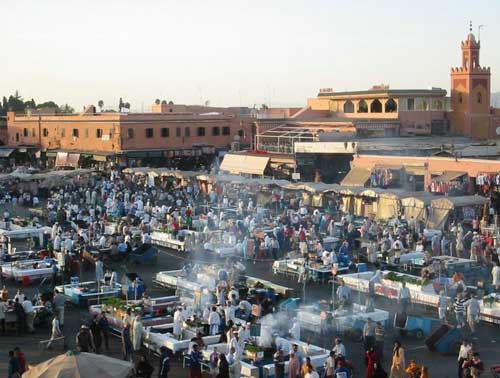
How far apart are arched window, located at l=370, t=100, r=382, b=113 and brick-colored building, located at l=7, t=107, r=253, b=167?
30.5 ft

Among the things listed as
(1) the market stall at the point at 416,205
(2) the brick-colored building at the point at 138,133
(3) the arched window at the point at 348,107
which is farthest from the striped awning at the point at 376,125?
(1) the market stall at the point at 416,205

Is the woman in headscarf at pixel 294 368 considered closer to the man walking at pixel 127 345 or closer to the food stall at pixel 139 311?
the man walking at pixel 127 345

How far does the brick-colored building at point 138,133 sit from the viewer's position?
51281 mm

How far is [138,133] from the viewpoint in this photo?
5162 cm

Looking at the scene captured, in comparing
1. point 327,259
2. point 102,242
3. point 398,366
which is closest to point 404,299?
point 398,366

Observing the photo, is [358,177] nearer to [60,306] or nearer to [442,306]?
[442,306]

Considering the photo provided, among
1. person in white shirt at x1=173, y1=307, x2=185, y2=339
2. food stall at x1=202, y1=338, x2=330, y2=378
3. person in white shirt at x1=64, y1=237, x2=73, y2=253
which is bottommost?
food stall at x1=202, y1=338, x2=330, y2=378

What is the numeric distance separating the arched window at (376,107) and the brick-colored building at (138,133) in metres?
9.29

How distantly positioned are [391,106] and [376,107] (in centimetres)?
136

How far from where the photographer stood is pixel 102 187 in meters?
Answer: 39.4

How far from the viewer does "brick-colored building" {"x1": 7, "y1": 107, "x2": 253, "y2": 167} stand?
5128 centimetres

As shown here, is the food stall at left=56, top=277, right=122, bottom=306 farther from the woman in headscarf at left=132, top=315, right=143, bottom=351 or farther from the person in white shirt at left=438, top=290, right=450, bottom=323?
the person in white shirt at left=438, top=290, right=450, bottom=323

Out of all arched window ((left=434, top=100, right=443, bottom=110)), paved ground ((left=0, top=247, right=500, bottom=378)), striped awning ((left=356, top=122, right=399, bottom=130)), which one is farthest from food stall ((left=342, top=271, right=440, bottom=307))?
arched window ((left=434, top=100, right=443, bottom=110))

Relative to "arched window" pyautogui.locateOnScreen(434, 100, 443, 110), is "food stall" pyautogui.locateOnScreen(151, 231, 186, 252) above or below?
below
